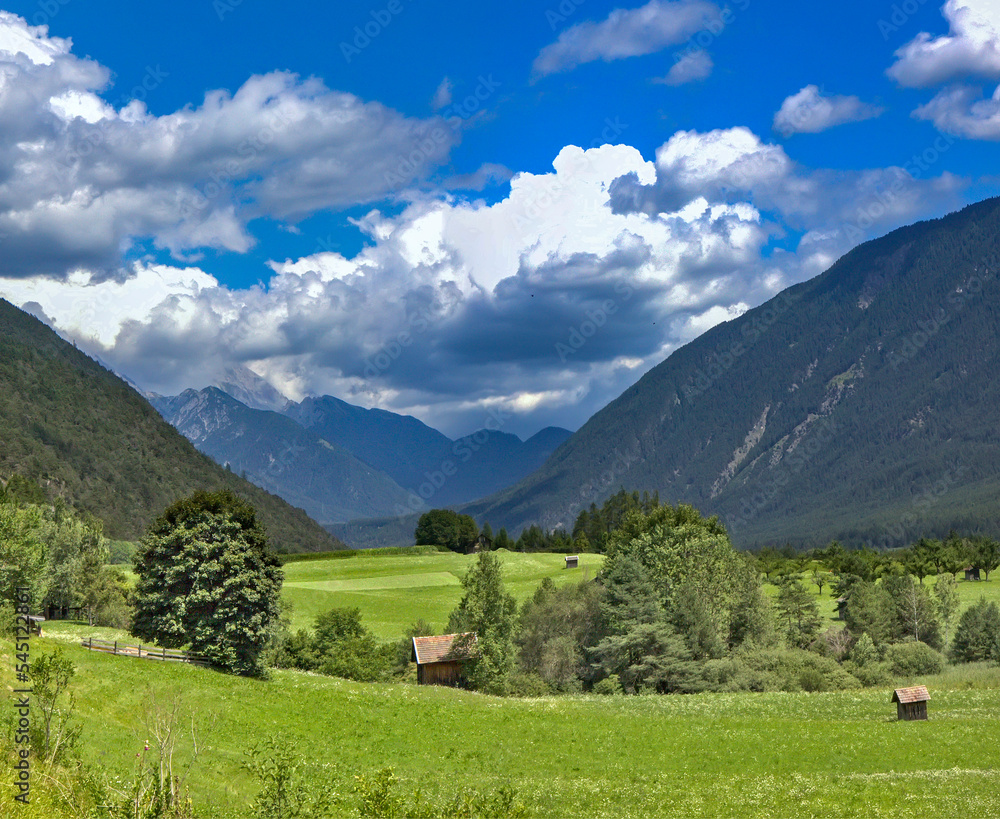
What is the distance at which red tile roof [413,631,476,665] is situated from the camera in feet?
234

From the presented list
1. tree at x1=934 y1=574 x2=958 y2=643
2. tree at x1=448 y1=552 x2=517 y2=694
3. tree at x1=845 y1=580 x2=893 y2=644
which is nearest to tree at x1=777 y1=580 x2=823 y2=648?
tree at x1=845 y1=580 x2=893 y2=644

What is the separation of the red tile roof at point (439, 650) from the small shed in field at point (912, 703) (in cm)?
3515

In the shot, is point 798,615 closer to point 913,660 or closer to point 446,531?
point 913,660

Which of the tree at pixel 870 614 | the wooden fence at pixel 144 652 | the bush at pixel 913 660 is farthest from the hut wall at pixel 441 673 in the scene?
the tree at pixel 870 614

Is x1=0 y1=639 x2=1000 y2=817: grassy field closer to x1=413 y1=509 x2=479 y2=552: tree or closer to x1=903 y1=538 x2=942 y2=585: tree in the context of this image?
x1=903 y1=538 x2=942 y2=585: tree

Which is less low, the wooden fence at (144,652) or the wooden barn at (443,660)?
the wooden fence at (144,652)

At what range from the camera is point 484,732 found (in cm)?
4206

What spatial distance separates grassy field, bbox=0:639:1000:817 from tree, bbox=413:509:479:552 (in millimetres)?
126738

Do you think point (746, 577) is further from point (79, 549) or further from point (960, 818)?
point (79, 549)

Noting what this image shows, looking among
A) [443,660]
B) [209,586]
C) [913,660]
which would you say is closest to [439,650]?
[443,660]

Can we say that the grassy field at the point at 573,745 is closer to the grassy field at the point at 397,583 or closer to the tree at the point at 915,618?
the tree at the point at 915,618

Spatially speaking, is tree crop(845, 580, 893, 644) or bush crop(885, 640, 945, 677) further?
tree crop(845, 580, 893, 644)

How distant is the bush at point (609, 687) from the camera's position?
7156 cm

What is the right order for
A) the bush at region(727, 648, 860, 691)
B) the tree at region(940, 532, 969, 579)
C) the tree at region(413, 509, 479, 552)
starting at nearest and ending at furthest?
A: the bush at region(727, 648, 860, 691)
the tree at region(940, 532, 969, 579)
the tree at region(413, 509, 479, 552)
